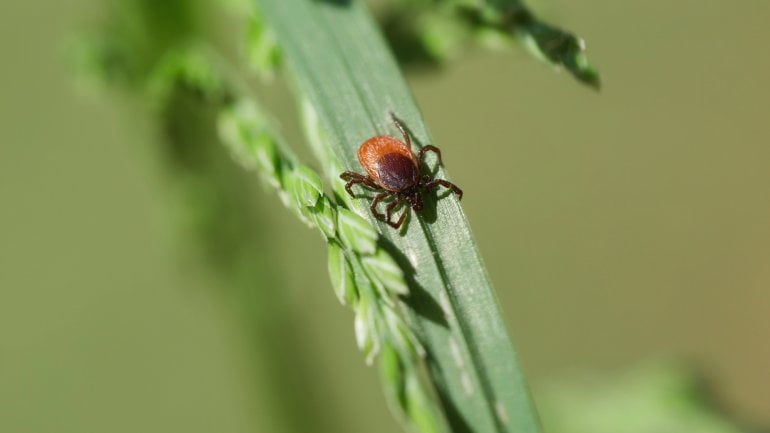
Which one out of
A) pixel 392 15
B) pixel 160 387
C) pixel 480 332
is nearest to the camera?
pixel 480 332

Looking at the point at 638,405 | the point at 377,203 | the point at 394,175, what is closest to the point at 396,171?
the point at 394,175

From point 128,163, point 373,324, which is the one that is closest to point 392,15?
point 373,324

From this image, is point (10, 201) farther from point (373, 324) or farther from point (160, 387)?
point (373, 324)

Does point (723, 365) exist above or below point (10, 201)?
below

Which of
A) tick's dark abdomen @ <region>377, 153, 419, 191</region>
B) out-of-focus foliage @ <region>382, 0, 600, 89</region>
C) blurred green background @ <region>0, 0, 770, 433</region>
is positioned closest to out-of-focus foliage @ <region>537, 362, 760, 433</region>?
blurred green background @ <region>0, 0, 770, 433</region>

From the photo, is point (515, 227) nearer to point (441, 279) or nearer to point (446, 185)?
point (446, 185)

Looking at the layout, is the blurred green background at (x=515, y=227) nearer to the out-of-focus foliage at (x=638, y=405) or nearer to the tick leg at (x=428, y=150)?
the out-of-focus foliage at (x=638, y=405)

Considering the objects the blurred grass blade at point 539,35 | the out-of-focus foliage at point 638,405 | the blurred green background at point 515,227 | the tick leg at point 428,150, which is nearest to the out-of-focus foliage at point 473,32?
the blurred grass blade at point 539,35
